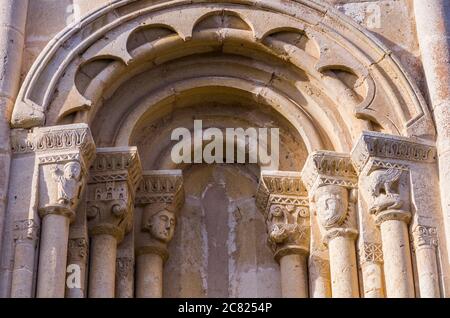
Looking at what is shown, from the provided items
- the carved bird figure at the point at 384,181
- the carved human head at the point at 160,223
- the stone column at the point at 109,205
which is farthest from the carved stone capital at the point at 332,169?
the stone column at the point at 109,205

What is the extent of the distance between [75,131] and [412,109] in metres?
3.23

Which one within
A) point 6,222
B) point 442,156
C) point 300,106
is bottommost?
point 6,222

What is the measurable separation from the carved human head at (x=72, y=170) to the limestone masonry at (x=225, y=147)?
47 millimetres

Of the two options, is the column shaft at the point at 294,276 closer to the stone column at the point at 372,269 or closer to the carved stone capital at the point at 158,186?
the stone column at the point at 372,269

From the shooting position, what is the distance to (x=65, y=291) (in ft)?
36.7

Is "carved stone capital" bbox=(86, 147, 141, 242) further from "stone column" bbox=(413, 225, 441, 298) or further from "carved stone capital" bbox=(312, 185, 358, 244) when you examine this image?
"stone column" bbox=(413, 225, 441, 298)

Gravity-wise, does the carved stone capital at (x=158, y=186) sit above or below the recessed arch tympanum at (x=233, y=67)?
below

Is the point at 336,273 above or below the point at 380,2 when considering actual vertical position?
below

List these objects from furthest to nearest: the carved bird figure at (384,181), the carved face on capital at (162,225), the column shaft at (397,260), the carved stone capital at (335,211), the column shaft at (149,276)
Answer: the carved face on capital at (162,225) < the column shaft at (149,276) < the carved stone capital at (335,211) < the carved bird figure at (384,181) < the column shaft at (397,260)

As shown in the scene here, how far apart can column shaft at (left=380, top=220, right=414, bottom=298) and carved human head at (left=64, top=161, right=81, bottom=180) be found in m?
2.84

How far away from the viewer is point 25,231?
11102 mm

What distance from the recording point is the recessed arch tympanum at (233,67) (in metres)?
12.0
